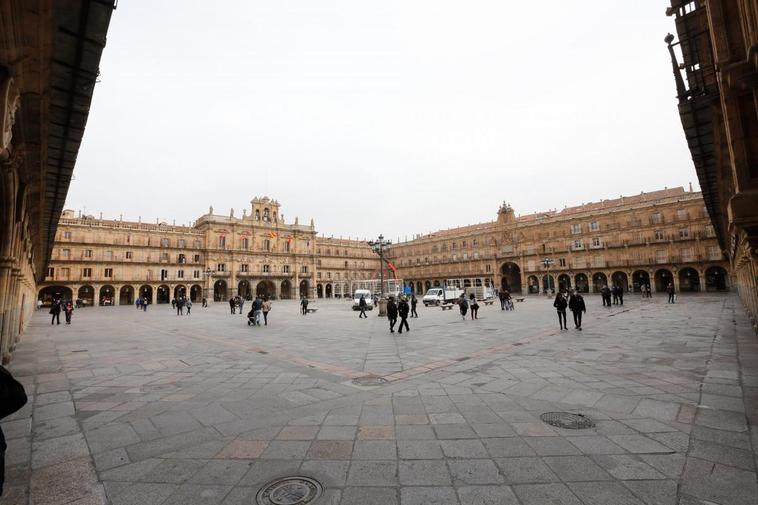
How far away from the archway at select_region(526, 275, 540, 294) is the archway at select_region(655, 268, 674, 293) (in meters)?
13.7

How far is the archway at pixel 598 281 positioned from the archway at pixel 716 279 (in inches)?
394

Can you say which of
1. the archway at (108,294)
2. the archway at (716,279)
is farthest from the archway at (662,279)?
the archway at (108,294)

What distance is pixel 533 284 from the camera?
51.9 m

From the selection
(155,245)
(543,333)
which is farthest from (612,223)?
(155,245)

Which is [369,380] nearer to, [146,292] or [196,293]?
[196,293]

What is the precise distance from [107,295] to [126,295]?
6.66ft

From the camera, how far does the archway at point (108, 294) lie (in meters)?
44.2

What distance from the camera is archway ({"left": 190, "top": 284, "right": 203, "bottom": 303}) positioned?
167 feet

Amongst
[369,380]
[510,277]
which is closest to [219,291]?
[510,277]

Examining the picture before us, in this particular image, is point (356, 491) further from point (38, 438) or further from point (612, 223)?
point (612, 223)

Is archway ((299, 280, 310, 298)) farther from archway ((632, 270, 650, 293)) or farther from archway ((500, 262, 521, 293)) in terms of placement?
archway ((632, 270, 650, 293))

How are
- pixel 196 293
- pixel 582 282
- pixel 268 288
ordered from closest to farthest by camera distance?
pixel 582 282, pixel 196 293, pixel 268 288

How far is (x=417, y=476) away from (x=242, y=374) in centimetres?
458

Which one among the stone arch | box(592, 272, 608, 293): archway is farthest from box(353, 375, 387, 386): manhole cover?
the stone arch
